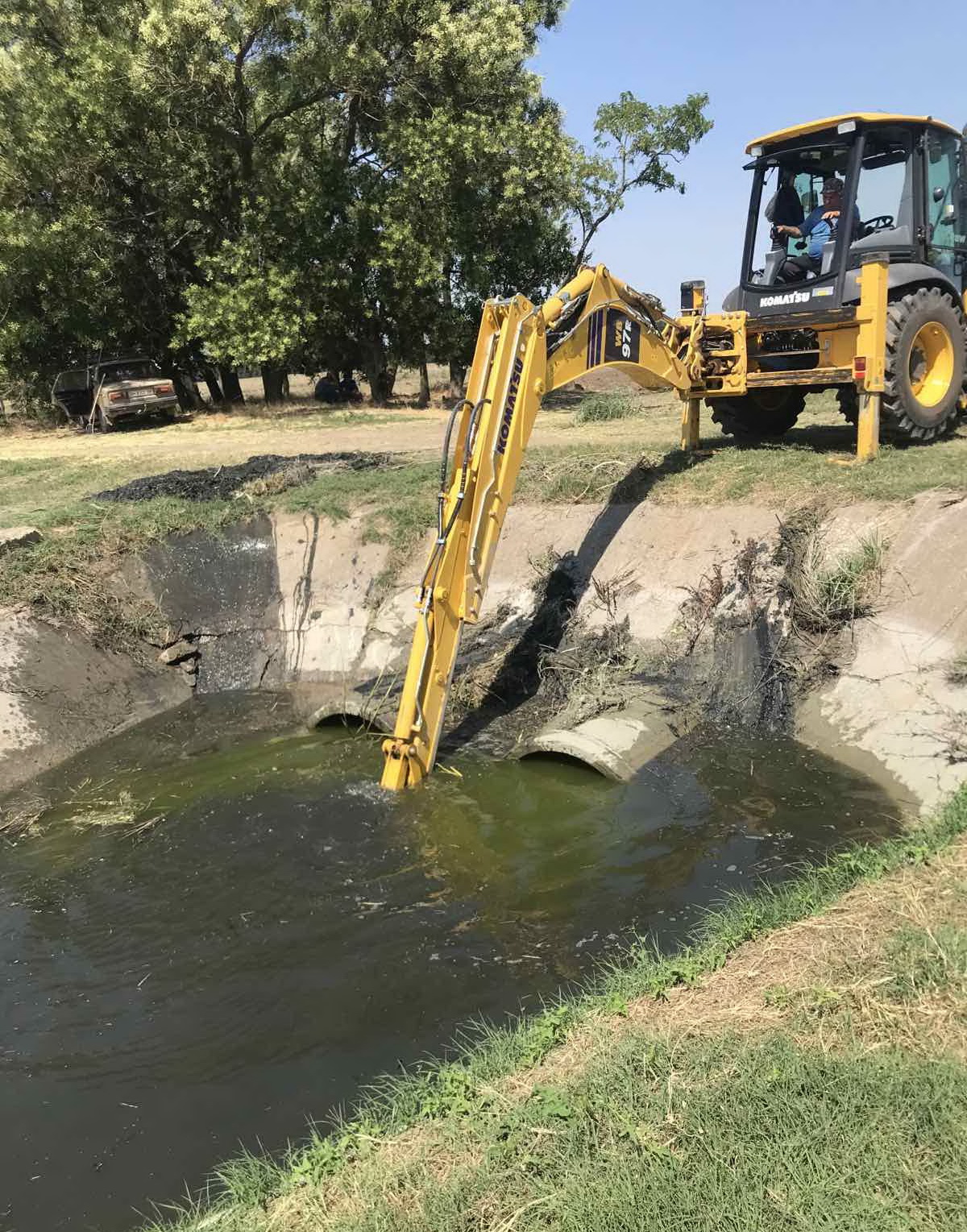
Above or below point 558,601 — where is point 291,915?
below

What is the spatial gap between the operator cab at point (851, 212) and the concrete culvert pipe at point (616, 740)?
15.3ft

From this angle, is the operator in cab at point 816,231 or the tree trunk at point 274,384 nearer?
the operator in cab at point 816,231

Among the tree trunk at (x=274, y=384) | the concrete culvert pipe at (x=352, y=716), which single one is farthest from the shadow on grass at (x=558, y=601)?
the tree trunk at (x=274, y=384)

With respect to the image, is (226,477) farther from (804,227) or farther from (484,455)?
(804,227)

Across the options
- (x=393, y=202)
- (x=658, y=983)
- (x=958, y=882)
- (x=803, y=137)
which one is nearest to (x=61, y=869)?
(x=658, y=983)

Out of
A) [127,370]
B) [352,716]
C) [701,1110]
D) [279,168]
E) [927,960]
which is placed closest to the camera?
[701,1110]

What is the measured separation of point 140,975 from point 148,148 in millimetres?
19726

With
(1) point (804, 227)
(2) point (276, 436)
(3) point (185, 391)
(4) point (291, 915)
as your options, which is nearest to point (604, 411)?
(2) point (276, 436)

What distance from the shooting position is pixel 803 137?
942cm

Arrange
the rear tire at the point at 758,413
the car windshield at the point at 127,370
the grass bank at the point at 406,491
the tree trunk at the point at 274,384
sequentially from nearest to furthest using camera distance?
1. the grass bank at the point at 406,491
2. the rear tire at the point at 758,413
3. the car windshield at the point at 127,370
4. the tree trunk at the point at 274,384

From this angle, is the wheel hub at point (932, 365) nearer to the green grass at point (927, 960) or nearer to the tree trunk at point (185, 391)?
the green grass at point (927, 960)

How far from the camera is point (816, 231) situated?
378 inches

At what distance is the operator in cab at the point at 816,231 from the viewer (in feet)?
31.3

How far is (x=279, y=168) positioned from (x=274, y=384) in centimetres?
478
